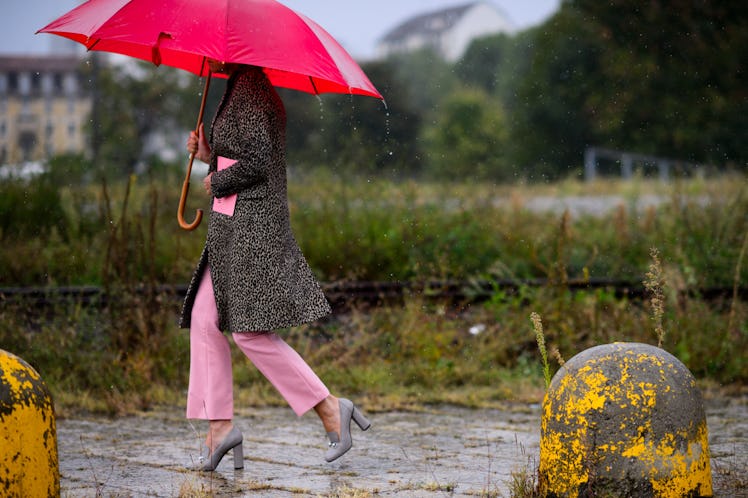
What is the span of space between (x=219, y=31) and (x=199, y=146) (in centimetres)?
70

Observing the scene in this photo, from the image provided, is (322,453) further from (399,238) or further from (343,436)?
(399,238)

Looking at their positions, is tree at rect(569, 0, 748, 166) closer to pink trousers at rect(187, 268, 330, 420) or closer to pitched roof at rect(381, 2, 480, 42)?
pink trousers at rect(187, 268, 330, 420)

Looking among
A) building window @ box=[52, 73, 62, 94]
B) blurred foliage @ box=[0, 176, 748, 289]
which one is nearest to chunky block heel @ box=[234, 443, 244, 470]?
blurred foliage @ box=[0, 176, 748, 289]

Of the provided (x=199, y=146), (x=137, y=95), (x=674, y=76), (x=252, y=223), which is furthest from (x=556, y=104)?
(x=252, y=223)

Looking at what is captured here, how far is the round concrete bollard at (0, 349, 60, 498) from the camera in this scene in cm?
342

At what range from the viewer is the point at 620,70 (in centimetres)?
3509

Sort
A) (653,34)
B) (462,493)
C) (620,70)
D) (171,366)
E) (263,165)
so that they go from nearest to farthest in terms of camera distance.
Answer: (462,493) < (263,165) < (171,366) < (653,34) < (620,70)

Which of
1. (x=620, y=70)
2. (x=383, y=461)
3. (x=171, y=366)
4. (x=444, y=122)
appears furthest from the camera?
(x=444, y=122)

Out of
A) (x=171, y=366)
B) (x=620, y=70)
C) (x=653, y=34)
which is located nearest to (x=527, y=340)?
(x=171, y=366)

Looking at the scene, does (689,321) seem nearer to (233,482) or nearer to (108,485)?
(233,482)

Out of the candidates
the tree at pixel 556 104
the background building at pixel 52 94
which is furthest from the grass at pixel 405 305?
the tree at pixel 556 104

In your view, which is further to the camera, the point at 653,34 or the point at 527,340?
the point at 653,34

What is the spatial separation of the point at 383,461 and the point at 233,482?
0.90m

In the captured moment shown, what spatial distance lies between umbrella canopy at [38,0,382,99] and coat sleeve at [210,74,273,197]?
0.71 ft
